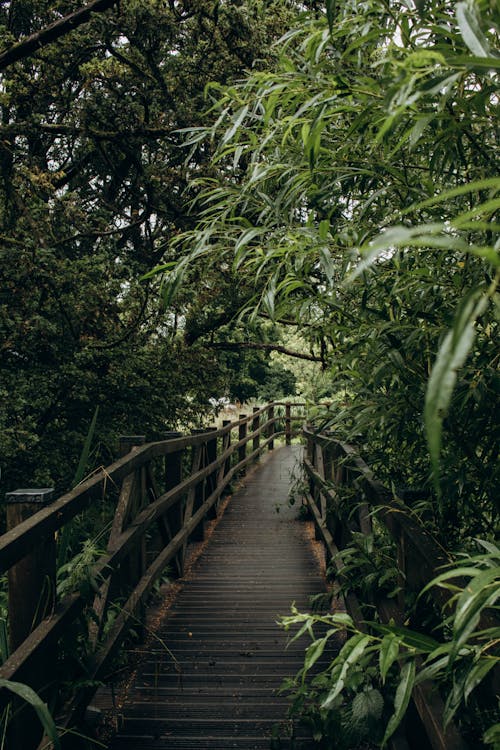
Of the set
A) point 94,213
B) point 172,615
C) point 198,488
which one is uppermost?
point 94,213

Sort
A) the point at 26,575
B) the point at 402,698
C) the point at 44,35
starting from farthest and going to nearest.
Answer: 1. the point at 44,35
2. the point at 26,575
3. the point at 402,698

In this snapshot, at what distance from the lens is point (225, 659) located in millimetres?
3258

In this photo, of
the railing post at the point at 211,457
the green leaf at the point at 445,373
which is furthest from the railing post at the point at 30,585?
Answer: the railing post at the point at 211,457

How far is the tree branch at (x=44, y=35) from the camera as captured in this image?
4.44 metres

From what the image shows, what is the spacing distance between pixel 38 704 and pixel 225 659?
6.53ft

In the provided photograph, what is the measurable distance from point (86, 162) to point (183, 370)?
291 centimetres

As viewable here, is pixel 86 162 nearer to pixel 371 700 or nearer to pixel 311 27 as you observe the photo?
pixel 311 27

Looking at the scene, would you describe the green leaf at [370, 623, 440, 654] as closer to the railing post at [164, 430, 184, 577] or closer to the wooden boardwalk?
the wooden boardwalk

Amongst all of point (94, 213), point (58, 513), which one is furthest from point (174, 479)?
point (94, 213)

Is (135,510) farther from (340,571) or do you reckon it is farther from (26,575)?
(26,575)

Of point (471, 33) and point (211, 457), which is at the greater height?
point (471, 33)

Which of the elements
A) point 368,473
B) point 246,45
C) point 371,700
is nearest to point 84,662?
point 371,700

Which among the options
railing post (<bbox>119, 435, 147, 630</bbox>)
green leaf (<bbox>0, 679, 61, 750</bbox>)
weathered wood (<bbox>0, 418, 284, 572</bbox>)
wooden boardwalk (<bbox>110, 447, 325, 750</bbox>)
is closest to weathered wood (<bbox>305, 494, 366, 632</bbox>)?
wooden boardwalk (<bbox>110, 447, 325, 750</bbox>)

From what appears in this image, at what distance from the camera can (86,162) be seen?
7.64 meters
